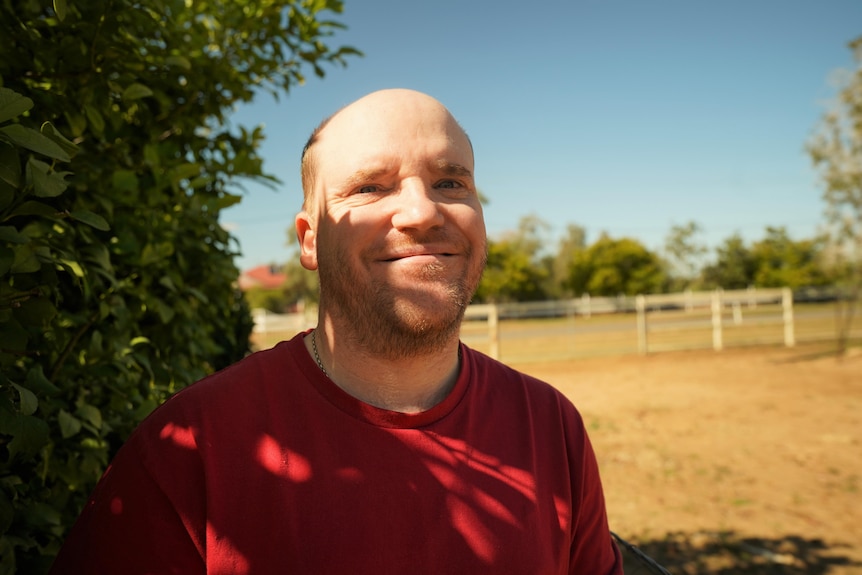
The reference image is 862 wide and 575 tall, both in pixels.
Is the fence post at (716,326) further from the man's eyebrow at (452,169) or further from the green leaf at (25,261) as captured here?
the green leaf at (25,261)

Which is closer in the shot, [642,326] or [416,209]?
[416,209]

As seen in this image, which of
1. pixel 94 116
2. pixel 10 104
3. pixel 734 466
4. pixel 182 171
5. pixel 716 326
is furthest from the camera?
pixel 716 326

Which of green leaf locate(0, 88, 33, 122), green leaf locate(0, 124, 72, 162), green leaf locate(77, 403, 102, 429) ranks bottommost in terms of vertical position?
green leaf locate(77, 403, 102, 429)

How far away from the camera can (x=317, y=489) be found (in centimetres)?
124

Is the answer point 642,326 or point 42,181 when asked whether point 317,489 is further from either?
point 642,326

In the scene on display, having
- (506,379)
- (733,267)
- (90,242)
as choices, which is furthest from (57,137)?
(733,267)

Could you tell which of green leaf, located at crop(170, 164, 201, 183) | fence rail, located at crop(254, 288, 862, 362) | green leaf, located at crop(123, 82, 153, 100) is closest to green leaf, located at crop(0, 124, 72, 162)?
green leaf, located at crop(123, 82, 153, 100)

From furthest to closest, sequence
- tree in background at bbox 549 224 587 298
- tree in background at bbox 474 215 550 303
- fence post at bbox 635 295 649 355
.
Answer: tree in background at bbox 549 224 587 298, tree in background at bbox 474 215 550 303, fence post at bbox 635 295 649 355

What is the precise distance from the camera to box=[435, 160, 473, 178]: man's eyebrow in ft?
4.75

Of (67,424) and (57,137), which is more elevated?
(57,137)

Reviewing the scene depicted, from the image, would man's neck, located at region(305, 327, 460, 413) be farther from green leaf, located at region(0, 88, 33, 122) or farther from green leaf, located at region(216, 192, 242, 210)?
green leaf, located at region(216, 192, 242, 210)

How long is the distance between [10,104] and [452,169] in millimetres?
901

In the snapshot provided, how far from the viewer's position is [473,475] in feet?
4.46

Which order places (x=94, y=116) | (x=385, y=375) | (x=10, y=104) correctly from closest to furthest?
(x=10, y=104) → (x=385, y=375) → (x=94, y=116)
